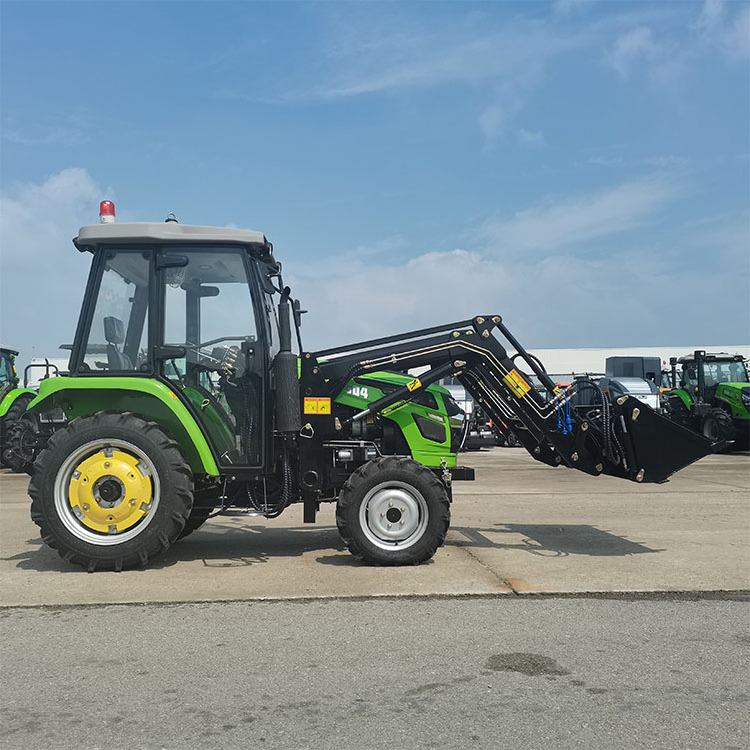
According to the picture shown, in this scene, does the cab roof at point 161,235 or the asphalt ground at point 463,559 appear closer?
the asphalt ground at point 463,559

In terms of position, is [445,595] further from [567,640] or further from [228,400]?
[228,400]

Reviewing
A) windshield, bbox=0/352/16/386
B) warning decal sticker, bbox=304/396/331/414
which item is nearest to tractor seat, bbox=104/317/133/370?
warning decal sticker, bbox=304/396/331/414

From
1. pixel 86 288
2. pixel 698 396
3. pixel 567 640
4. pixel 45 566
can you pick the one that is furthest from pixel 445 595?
pixel 698 396

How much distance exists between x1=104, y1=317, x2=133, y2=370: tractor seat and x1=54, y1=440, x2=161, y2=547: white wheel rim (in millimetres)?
670

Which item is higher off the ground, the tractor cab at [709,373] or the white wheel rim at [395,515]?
the tractor cab at [709,373]

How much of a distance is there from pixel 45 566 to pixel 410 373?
3.66 meters

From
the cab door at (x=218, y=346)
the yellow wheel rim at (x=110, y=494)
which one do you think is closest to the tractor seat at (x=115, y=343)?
the cab door at (x=218, y=346)

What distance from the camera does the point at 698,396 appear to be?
23.7m

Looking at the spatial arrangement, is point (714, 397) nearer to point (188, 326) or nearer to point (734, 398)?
point (734, 398)

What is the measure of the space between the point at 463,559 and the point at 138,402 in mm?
3039

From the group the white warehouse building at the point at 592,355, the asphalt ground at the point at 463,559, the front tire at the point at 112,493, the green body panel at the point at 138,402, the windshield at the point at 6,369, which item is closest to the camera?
the asphalt ground at the point at 463,559

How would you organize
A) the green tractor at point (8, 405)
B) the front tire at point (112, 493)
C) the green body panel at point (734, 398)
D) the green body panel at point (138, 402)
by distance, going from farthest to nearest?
the green body panel at point (734, 398), the green tractor at point (8, 405), the green body panel at point (138, 402), the front tire at point (112, 493)

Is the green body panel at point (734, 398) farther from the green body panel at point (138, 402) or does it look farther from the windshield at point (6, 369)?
the green body panel at point (138, 402)

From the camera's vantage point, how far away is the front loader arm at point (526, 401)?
23.5 ft
